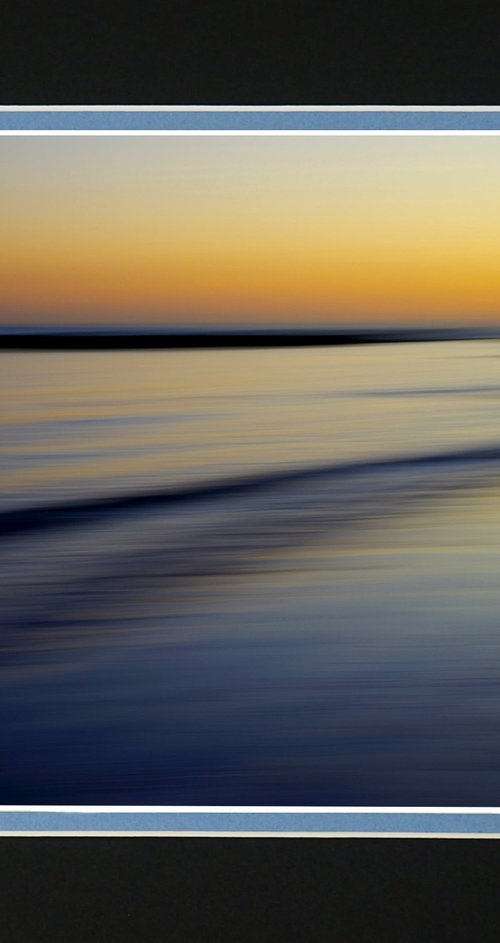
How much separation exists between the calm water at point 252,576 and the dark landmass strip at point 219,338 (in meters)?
0.03

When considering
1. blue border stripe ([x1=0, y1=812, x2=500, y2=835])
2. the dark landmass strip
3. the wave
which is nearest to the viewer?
blue border stripe ([x1=0, y1=812, x2=500, y2=835])

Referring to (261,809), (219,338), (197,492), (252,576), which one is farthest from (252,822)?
(219,338)

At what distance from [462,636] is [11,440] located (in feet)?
3.91

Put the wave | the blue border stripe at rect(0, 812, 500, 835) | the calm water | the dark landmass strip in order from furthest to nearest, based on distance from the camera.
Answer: the dark landmass strip
the wave
the calm water
the blue border stripe at rect(0, 812, 500, 835)

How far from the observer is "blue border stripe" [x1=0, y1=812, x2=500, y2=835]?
2326mm

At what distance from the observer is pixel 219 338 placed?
2.88 m

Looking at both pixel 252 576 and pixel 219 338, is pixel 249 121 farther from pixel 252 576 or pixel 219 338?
pixel 252 576

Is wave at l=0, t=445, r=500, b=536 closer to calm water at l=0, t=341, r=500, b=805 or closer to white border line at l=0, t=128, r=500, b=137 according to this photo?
calm water at l=0, t=341, r=500, b=805

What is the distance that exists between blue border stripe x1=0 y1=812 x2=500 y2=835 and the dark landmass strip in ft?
3.83

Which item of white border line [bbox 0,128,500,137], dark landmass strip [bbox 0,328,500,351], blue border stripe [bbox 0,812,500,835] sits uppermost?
white border line [bbox 0,128,500,137]

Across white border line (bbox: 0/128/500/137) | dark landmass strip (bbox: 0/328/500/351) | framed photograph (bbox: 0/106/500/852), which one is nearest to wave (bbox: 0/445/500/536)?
framed photograph (bbox: 0/106/500/852)

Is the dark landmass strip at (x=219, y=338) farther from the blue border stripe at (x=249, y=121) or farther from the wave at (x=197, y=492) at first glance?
the blue border stripe at (x=249, y=121)
